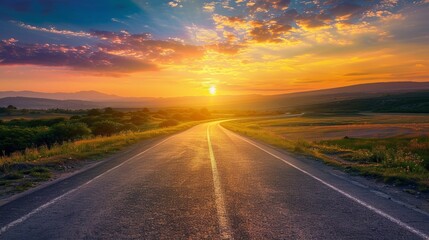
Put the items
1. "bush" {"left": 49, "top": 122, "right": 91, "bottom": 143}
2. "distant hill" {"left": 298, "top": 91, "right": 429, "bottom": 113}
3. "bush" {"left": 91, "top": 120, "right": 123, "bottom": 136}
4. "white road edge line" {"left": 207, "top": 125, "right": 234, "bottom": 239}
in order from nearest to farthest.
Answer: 1. "white road edge line" {"left": 207, "top": 125, "right": 234, "bottom": 239}
2. "bush" {"left": 49, "top": 122, "right": 91, "bottom": 143}
3. "bush" {"left": 91, "top": 120, "right": 123, "bottom": 136}
4. "distant hill" {"left": 298, "top": 91, "right": 429, "bottom": 113}

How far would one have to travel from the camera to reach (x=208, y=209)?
722 centimetres

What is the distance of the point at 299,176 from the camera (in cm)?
1152

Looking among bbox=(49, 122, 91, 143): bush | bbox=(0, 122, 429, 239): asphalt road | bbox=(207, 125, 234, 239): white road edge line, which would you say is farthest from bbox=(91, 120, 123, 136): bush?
bbox=(207, 125, 234, 239): white road edge line

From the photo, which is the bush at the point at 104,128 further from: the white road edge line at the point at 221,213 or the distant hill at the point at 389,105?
the distant hill at the point at 389,105

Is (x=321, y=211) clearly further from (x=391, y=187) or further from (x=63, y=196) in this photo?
(x=63, y=196)

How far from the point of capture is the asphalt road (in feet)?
18.9

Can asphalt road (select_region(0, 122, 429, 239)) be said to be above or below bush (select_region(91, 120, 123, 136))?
above

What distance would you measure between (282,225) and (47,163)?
38.7 ft

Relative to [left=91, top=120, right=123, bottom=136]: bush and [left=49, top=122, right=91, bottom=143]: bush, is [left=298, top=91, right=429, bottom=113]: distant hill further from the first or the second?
[left=49, top=122, right=91, bottom=143]: bush

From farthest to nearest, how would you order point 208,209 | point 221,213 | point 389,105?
point 389,105
point 208,209
point 221,213

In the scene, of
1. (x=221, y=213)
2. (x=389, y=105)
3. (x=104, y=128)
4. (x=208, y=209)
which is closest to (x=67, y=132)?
(x=104, y=128)

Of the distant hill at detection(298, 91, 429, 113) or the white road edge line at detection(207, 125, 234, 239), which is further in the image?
the distant hill at detection(298, 91, 429, 113)

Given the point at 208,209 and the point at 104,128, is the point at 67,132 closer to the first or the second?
the point at 104,128

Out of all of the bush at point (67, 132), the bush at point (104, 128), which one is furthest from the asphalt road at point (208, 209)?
the bush at point (104, 128)
